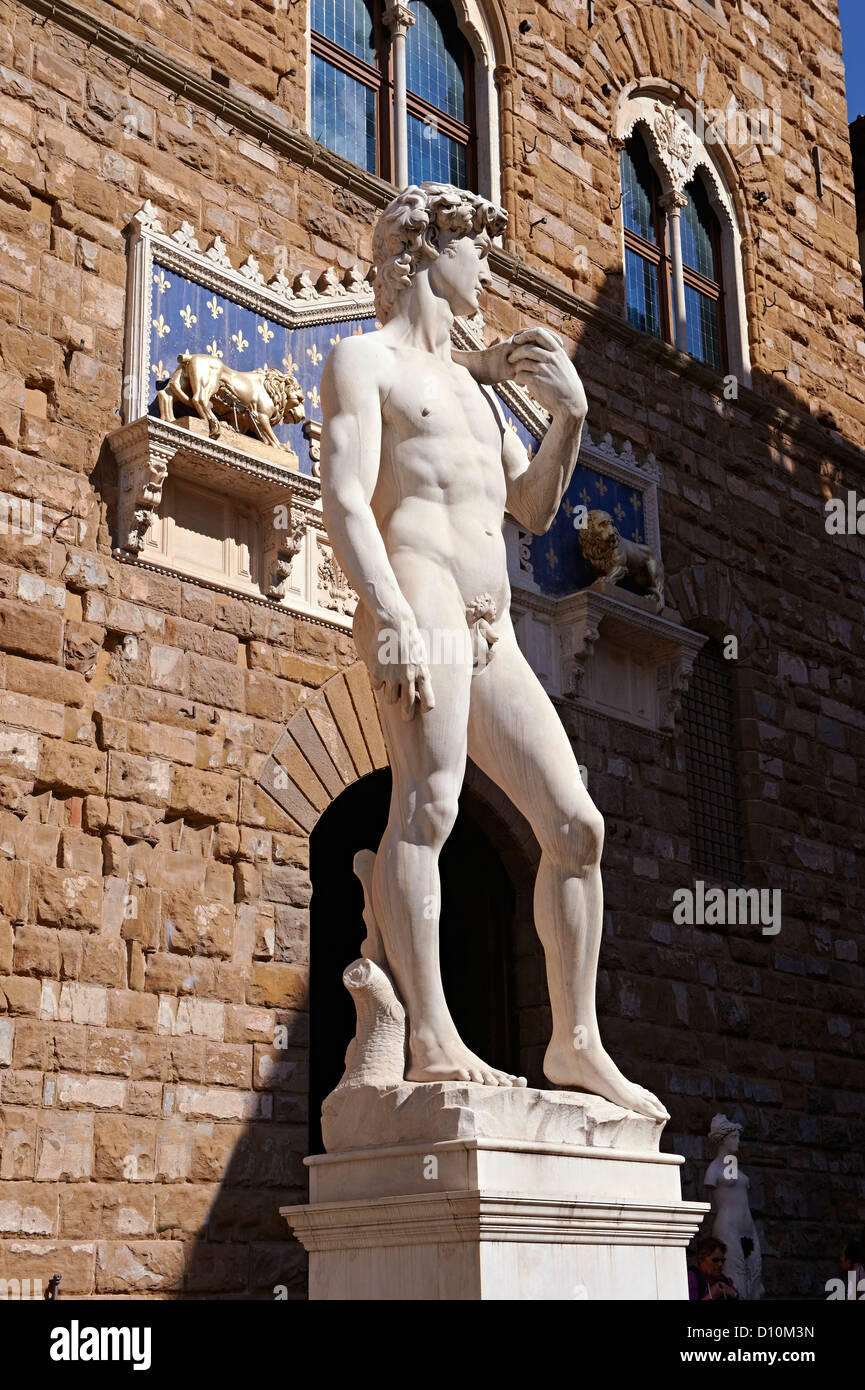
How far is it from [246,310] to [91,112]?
53.5 inches

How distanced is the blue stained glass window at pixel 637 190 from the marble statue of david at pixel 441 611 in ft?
26.2

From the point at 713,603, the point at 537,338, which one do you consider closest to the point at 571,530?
the point at 713,603

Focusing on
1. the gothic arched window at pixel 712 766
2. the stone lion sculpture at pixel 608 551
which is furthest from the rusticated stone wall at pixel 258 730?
the stone lion sculpture at pixel 608 551

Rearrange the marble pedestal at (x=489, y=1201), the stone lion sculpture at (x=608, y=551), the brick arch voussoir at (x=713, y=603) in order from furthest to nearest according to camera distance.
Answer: the brick arch voussoir at (x=713, y=603) < the stone lion sculpture at (x=608, y=551) < the marble pedestal at (x=489, y=1201)

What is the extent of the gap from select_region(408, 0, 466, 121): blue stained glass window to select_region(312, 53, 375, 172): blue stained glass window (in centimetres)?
59

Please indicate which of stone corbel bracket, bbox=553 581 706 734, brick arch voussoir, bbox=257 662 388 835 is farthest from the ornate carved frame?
stone corbel bracket, bbox=553 581 706 734

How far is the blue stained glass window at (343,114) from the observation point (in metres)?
11.6

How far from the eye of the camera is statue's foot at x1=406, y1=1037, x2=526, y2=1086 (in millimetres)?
5469

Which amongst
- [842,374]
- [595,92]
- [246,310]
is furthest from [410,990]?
[842,374]

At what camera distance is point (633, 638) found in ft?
40.2

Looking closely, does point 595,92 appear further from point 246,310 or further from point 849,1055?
point 849,1055

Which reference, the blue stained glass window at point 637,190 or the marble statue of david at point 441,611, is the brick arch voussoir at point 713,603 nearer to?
the blue stained glass window at point 637,190

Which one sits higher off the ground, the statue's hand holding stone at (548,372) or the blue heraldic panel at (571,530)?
the blue heraldic panel at (571,530)

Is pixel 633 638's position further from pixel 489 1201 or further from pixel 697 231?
pixel 489 1201
